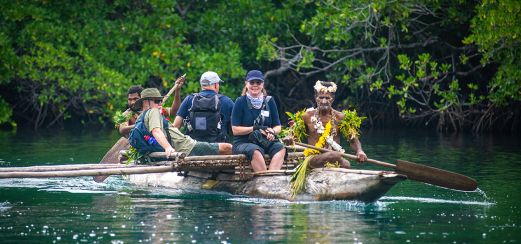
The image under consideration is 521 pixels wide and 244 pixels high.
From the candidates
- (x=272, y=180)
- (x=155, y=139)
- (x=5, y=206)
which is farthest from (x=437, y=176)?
(x=5, y=206)

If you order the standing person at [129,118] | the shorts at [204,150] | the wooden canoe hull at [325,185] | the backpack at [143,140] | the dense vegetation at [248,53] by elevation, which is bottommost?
the wooden canoe hull at [325,185]

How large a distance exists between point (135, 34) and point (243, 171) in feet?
45.4

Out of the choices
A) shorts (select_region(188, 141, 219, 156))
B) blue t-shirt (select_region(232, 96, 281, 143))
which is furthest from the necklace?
shorts (select_region(188, 141, 219, 156))

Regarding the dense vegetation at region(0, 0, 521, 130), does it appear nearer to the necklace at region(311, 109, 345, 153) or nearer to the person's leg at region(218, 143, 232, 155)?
the person's leg at region(218, 143, 232, 155)

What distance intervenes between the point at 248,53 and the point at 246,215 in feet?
55.3

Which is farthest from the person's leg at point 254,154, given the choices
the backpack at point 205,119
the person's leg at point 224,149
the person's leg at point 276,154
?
the backpack at point 205,119

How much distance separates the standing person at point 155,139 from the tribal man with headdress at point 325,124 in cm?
152

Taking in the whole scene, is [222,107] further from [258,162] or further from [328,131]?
[328,131]

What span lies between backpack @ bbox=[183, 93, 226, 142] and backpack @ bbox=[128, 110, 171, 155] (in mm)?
521

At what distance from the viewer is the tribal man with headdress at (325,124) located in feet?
50.6

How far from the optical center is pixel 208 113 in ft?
56.3

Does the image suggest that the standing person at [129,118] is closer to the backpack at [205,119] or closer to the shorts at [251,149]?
the backpack at [205,119]

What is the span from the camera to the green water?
1245cm

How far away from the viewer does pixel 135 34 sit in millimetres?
29234
